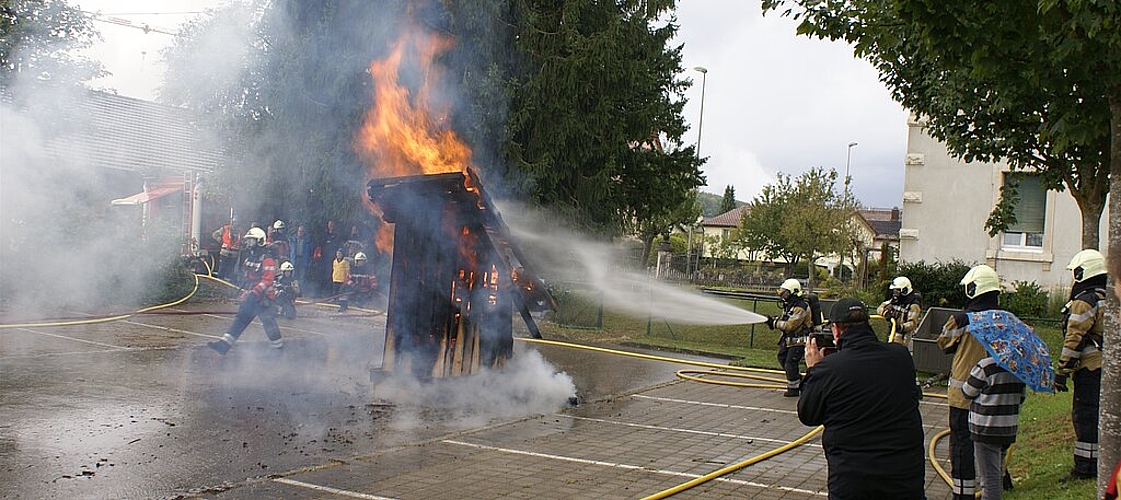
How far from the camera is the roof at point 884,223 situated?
76113 mm

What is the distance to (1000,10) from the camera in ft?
17.0

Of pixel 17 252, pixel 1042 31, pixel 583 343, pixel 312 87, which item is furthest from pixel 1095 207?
pixel 17 252

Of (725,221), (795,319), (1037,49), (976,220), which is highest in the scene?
(725,221)

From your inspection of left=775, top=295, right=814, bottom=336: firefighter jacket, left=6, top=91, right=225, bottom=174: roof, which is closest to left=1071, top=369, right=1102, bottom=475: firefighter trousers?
left=775, top=295, right=814, bottom=336: firefighter jacket

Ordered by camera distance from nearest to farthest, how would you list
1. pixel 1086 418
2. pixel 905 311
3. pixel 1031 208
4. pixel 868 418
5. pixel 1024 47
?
1. pixel 868 418
2. pixel 1024 47
3. pixel 1086 418
4. pixel 905 311
5. pixel 1031 208

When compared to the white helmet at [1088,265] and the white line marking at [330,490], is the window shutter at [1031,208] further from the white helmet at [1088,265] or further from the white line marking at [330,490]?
the white line marking at [330,490]

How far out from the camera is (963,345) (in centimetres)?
636

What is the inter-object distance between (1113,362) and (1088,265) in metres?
2.41

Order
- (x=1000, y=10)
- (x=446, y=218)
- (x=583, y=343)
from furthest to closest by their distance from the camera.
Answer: (x=583, y=343) → (x=446, y=218) → (x=1000, y=10)

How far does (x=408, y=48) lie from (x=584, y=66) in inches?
221

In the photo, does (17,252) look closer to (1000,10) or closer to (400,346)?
(400,346)

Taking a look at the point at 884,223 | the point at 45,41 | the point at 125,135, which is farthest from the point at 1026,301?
the point at 884,223

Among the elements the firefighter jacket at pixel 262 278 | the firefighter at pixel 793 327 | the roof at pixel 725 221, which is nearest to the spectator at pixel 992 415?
the firefighter at pixel 793 327

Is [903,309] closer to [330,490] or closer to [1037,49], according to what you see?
[1037,49]
